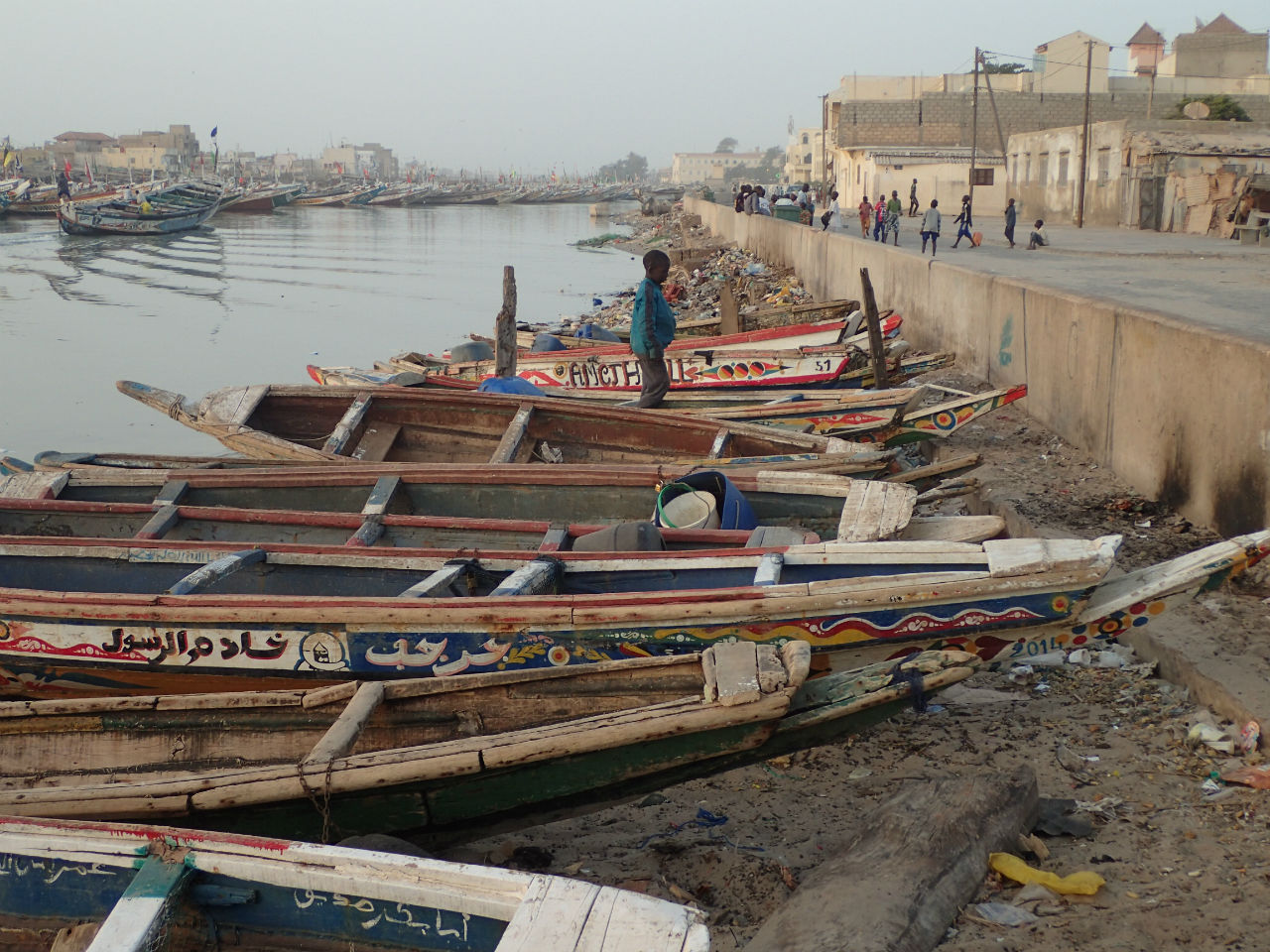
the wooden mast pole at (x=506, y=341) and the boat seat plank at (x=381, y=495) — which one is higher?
the wooden mast pole at (x=506, y=341)

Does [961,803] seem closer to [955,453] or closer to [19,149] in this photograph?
[955,453]

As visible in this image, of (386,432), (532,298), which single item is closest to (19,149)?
(532,298)

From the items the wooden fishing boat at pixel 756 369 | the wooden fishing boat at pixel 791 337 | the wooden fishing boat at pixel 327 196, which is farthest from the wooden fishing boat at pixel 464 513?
the wooden fishing boat at pixel 327 196

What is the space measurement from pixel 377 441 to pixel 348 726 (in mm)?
4754

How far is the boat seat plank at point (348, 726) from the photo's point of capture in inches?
137

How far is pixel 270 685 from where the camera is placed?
4.66 meters

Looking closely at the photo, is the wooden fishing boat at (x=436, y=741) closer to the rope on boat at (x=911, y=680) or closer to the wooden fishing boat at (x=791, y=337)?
the rope on boat at (x=911, y=680)

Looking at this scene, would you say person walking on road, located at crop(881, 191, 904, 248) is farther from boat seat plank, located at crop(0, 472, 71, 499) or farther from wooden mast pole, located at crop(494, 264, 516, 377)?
boat seat plank, located at crop(0, 472, 71, 499)

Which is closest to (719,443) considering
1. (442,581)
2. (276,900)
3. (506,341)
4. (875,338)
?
(442,581)

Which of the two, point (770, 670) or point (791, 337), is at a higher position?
point (791, 337)

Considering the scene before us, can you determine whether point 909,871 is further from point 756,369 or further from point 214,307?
point 214,307

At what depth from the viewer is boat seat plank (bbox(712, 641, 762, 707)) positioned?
3357 mm

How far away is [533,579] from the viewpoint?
15.5 ft

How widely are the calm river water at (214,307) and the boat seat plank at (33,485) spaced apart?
20.9ft
